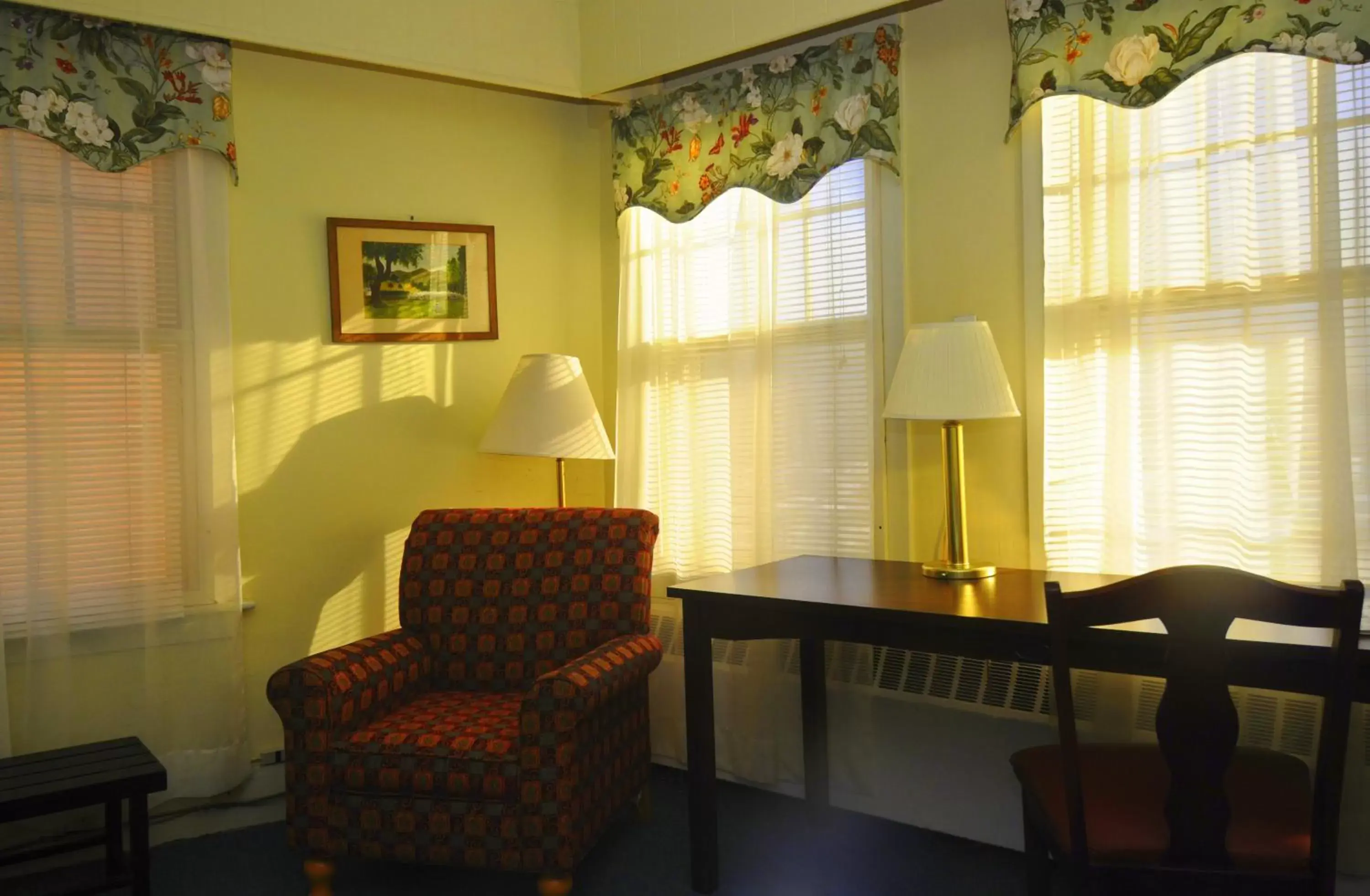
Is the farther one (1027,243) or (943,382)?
(1027,243)

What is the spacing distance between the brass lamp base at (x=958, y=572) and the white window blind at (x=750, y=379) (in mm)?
424

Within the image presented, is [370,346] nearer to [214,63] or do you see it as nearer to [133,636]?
[214,63]

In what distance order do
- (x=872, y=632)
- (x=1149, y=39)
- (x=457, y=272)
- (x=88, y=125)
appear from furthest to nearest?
(x=457, y=272) < (x=88, y=125) < (x=1149, y=39) < (x=872, y=632)

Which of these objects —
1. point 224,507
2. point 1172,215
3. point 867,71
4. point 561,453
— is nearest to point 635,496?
point 561,453

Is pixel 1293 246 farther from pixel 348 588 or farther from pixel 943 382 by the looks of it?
pixel 348 588

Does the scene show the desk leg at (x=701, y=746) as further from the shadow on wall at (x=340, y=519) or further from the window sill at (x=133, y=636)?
the window sill at (x=133, y=636)

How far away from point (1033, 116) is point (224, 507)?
8.05 feet

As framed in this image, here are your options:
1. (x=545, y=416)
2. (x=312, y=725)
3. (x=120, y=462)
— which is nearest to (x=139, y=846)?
(x=312, y=725)

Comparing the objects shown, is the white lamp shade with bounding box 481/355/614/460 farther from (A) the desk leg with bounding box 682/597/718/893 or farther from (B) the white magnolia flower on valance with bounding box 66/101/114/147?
(B) the white magnolia flower on valance with bounding box 66/101/114/147

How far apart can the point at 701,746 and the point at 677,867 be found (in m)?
0.41

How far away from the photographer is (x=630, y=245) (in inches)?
143

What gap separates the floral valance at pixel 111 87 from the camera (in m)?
2.77

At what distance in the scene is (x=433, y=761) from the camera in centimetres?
243

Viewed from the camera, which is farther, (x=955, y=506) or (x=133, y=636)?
(x=133, y=636)
